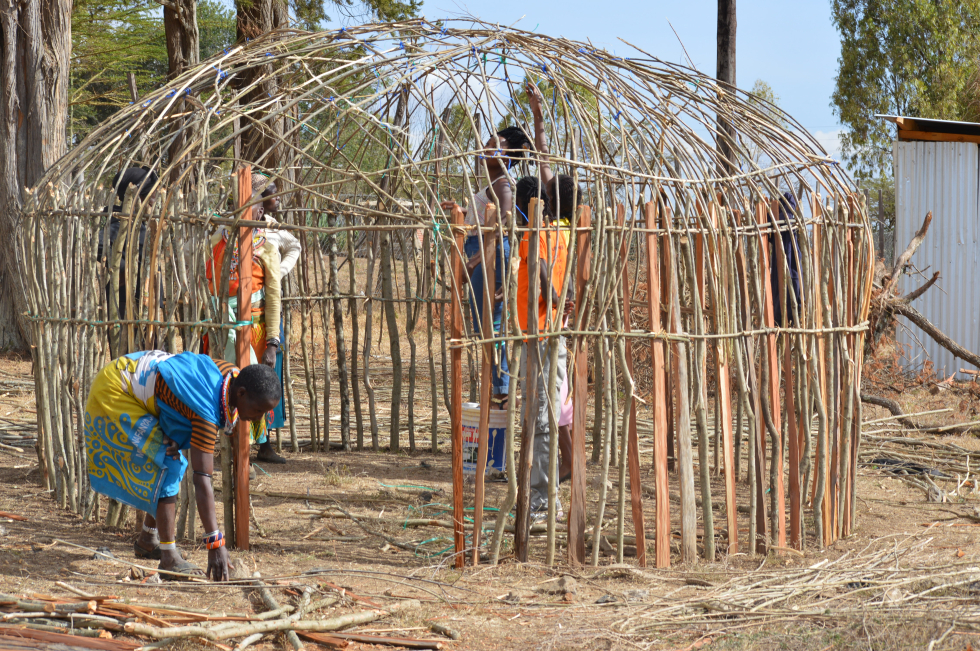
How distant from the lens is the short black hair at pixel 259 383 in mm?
3602

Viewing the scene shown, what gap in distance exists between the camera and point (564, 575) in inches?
161

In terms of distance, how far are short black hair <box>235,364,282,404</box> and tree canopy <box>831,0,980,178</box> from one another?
21.2 metres

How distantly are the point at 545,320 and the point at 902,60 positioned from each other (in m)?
22.5

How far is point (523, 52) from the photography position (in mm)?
4863

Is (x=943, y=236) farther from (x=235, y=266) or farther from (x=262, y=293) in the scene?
(x=235, y=266)

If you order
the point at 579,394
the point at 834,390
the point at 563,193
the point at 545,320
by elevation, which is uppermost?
the point at 563,193

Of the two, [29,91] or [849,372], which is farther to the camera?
[29,91]

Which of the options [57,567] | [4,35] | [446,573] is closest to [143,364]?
[57,567]

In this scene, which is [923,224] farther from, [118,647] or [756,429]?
[118,647]

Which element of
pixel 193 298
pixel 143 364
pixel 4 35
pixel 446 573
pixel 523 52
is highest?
pixel 4 35

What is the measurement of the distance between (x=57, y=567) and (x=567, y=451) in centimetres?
270

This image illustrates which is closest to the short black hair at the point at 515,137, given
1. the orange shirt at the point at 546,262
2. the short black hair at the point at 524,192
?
the short black hair at the point at 524,192

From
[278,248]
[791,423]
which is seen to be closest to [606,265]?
[791,423]

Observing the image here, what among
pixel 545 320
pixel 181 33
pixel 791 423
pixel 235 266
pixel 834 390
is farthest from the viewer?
pixel 181 33
